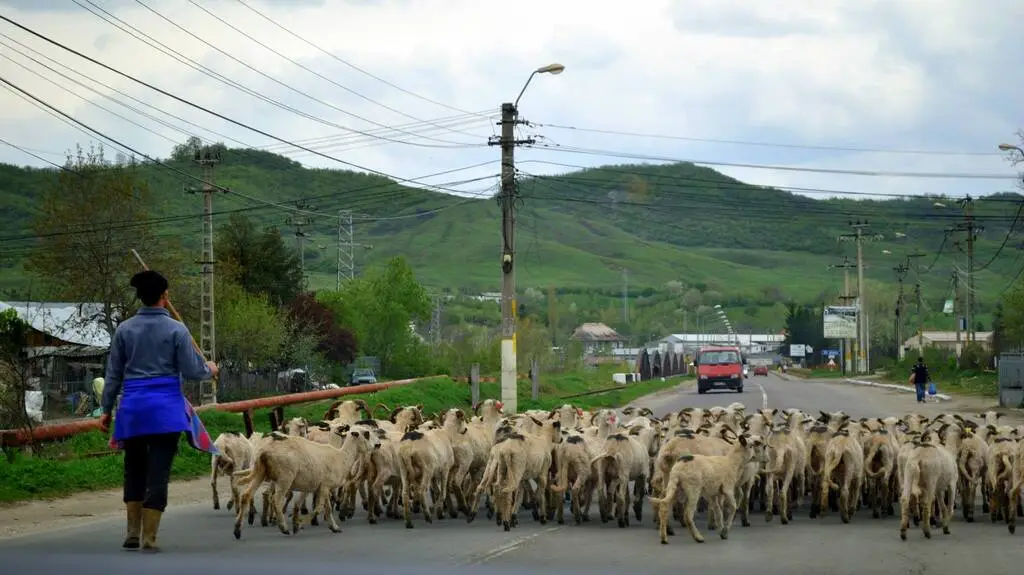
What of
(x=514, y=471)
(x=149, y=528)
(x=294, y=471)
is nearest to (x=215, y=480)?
(x=294, y=471)

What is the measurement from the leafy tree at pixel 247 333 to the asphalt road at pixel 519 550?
148 ft

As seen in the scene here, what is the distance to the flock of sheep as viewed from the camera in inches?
563

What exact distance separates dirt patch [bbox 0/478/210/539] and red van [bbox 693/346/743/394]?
4622cm

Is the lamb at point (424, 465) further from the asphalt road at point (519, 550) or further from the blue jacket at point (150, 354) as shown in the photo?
the blue jacket at point (150, 354)

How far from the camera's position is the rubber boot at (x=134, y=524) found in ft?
37.9

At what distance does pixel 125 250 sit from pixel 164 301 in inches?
1659

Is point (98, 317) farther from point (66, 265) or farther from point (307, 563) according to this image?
point (307, 563)

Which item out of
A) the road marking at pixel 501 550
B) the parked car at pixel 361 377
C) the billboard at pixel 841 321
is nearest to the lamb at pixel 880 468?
the road marking at pixel 501 550

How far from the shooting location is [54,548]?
12.2m

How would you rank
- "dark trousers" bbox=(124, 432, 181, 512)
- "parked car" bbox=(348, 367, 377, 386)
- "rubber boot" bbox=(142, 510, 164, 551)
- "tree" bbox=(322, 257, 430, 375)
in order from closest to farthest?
"dark trousers" bbox=(124, 432, 181, 512)
"rubber boot" bbox=(142, 510, 164, 551)
"parked car" bbox=(348, 367, 377, 386)
"tree" bbox=(322, 257, 430, 375)

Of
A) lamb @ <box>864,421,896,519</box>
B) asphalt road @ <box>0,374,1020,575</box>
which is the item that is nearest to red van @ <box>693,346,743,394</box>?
lamb @ <box>864,421,896,519</box>

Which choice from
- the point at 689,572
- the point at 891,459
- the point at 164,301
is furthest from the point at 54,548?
the point at 891,459

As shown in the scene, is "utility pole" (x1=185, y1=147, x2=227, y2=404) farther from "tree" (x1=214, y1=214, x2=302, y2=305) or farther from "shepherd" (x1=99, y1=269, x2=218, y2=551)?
"shepherd" (x1=99, y1=269, x2=218, y2=551)

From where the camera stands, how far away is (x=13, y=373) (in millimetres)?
22578
